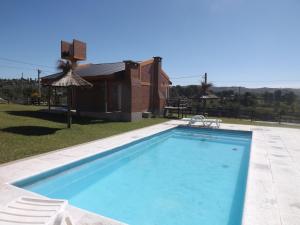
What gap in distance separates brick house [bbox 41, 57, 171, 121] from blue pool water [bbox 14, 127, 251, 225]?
6.02 meters

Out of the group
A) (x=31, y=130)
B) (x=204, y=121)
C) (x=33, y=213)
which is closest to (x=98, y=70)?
(x=31, y=130)

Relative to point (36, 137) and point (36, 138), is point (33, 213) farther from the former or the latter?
point (36, 137)

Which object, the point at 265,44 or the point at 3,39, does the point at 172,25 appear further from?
the point at 3,39

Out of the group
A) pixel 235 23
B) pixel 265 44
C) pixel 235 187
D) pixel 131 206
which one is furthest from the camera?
pixel 265 44

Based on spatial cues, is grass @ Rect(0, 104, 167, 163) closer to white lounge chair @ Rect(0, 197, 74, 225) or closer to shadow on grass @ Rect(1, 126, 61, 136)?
shadow on grass @ Rect(1, 126, 61, 136)

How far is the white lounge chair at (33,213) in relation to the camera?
244 centimetres

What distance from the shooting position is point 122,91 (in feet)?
50.4

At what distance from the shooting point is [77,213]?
11.7ft

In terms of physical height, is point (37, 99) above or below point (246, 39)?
below

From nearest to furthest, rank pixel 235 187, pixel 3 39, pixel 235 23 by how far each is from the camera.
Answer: pixel 235 187 < pixel 235 23 < pixel 3 39

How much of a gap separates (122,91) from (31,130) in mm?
7047

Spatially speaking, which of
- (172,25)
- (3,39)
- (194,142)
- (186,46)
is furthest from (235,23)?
(3,39)

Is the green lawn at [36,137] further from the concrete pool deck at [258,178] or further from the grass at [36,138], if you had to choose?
the concrete pool deck at [258,178]

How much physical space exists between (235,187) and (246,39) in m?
13.6
